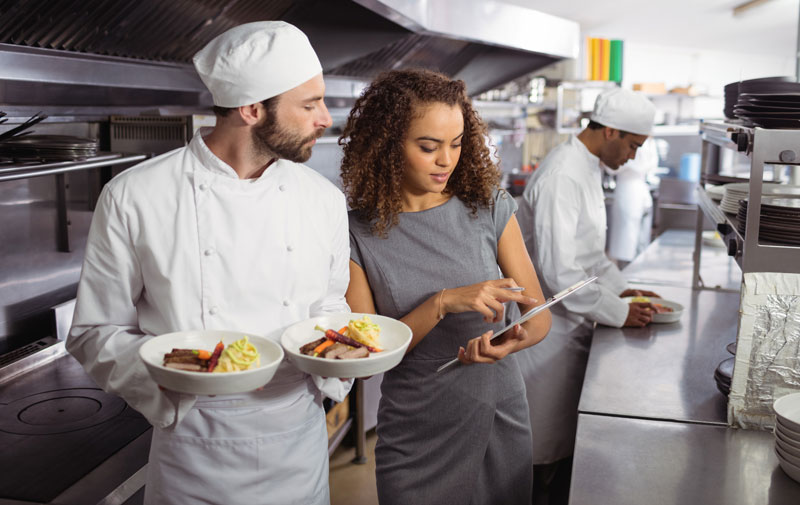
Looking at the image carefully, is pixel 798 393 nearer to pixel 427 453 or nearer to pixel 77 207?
pixel 427 453

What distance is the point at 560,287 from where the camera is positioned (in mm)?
2357

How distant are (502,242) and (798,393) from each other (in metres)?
0.70

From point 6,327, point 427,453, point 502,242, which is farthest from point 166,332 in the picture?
point 6,327

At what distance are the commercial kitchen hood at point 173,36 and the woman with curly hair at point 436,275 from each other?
90cm

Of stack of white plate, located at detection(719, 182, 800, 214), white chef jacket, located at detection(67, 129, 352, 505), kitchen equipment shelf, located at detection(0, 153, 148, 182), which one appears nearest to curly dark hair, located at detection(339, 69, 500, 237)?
white chef jacket, located at detection(67, 129, 352, 505)

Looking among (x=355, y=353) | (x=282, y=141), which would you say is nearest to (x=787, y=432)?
(x=355, y=353)

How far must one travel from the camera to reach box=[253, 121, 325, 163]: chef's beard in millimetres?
1346

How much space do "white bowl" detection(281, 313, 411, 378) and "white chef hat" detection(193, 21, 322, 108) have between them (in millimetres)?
444

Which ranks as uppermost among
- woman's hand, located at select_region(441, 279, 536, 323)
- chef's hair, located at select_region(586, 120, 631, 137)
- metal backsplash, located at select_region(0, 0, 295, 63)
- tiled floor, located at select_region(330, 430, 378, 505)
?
metal backsplash, located at select_region(0, 0, 295, 63)

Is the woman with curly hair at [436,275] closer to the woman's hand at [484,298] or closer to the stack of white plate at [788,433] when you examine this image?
the woman's hand at [484,298]

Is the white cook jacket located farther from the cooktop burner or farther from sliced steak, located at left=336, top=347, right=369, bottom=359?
the cooktop burner

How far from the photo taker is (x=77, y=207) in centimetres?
257

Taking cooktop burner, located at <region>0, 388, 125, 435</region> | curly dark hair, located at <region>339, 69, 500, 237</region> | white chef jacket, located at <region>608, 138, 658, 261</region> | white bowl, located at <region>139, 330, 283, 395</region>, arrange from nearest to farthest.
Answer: white bowl, located at <region>139, 330, 283, 395</region>, curly dark hair, located at <region>339, 69, 500, 237</region>, cooktop burner, located at <region>0, 388, 125, 435</region>, white chef jacket, located at <region>608, 138, 658, 261</region>

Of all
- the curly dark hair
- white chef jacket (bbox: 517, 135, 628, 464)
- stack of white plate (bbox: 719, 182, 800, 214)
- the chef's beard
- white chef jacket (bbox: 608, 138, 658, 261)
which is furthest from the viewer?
white chef jacket (bbox: 608, 138, 658, 261)
